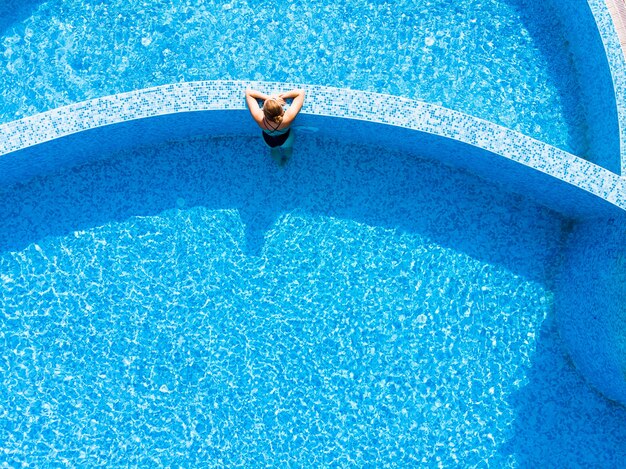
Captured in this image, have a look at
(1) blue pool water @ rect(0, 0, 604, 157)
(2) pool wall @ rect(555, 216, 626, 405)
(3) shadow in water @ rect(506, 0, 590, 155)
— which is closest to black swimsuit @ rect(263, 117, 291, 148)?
(1) blue pool water @ rect(0, 0, 604, 157)

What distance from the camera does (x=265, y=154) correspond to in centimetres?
609

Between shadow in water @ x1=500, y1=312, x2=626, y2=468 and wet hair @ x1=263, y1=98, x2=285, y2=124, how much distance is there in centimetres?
313

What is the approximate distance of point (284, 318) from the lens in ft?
19.3

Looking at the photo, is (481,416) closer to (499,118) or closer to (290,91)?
(499,118)

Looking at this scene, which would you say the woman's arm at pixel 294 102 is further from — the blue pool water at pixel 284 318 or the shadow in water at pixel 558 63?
the shadow in water at pixel 558 63

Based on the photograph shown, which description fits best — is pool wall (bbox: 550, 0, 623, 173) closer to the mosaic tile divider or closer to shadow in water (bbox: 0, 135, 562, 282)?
the mosaic tile divider

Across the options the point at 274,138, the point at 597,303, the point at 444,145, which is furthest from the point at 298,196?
the point at 597,303

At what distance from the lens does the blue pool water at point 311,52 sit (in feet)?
20.1

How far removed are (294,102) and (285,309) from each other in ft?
5.97

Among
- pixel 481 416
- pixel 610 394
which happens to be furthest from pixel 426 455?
pixel 610 394

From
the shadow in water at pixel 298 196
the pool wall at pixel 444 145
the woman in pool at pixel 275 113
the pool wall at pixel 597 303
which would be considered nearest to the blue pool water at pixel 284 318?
the shadow in water at pixel 298 196

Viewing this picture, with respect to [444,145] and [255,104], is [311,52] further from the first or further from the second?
[444,145]

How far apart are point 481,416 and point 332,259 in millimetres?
1904

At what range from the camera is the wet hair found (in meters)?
5.08
